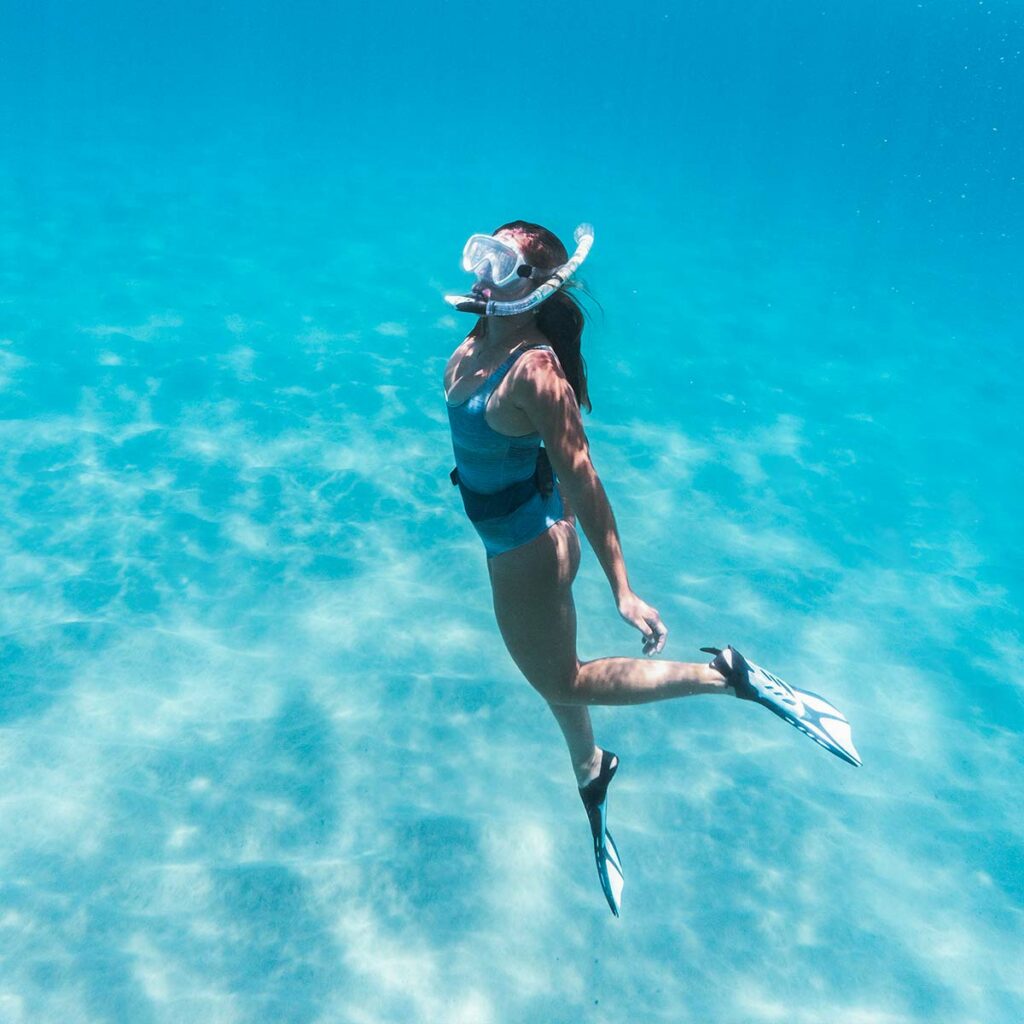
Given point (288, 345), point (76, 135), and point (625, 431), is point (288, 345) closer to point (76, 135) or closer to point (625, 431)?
point (625, 431)

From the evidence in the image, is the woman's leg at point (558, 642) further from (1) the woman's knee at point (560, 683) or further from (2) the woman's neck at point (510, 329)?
(2) the woman's neck at point (510, 329)

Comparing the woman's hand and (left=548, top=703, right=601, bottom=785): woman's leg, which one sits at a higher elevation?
the woman's hand

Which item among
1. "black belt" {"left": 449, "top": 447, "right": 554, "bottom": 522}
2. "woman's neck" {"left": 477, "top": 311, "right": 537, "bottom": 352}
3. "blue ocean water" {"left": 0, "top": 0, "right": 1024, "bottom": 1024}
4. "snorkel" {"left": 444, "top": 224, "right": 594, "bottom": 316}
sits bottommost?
"blue ocean water" {"left": 0, "top": 0, "right": 1024, "bottom": 1024}

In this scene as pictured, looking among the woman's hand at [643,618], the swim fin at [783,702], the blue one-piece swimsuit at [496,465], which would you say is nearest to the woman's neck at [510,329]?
the blue one-piece swimsuit at [496,465]

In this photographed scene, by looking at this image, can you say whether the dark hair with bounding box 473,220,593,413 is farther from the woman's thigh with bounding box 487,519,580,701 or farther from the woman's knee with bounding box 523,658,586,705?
the woman's knee with bounding box 523,658,586,705

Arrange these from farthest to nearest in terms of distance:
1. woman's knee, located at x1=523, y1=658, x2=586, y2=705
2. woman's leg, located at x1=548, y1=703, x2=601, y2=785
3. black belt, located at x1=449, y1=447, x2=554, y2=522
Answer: woman's leg, located at x1=548, y1=703, x2=601, y2=785
woman's knee, located at x1=523, y1=658, x2=586, y2=705
black belt, located at x1=449, y1=447, x2=554, y2=522

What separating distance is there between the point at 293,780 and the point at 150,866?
0.69 m

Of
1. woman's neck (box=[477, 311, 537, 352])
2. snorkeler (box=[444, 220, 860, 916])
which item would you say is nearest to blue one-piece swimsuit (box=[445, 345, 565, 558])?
snorkeler (box=[444, 220, 860, 916])

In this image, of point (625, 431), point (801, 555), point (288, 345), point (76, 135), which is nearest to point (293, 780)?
point (801, 555)

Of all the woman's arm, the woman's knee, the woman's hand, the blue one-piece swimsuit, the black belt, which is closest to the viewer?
the woman's arm

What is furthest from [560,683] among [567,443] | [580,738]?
[567,443]

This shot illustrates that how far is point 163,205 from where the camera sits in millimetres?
13805

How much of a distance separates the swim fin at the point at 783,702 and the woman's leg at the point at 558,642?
0.06 meters

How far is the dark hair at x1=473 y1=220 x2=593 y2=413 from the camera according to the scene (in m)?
2.42
